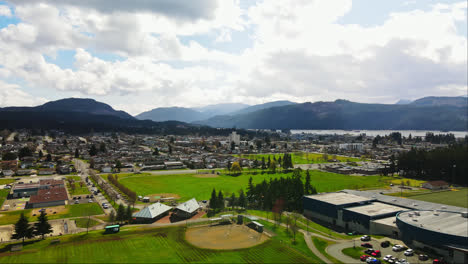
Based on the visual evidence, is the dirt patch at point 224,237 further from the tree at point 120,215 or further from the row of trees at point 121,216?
the tree at point 120,215

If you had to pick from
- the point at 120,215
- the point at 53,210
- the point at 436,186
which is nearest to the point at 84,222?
the point at 120,215

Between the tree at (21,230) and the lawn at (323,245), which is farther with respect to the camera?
the tree at (21,230)

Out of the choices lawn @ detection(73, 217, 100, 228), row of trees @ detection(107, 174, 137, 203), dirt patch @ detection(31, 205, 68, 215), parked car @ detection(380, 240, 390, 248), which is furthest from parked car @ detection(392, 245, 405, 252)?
dirt patch @ detection(31, 205, 68, 215)

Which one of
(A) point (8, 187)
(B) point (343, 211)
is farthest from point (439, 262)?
(A) point (8, 187)

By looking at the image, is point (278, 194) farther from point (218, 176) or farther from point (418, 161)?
point (418, 161)

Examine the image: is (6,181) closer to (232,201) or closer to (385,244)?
(232,201)

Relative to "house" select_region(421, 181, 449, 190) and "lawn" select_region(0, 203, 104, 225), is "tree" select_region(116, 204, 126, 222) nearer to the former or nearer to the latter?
"lawn" select_region(0, 203, 104, 225)

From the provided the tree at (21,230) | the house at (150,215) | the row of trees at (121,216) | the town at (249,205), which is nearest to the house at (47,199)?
the town at (249,205)
